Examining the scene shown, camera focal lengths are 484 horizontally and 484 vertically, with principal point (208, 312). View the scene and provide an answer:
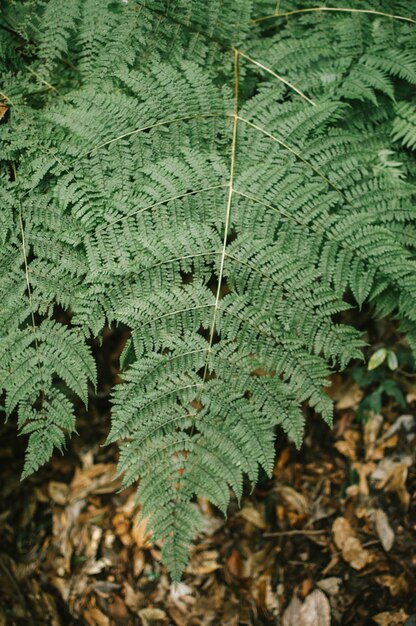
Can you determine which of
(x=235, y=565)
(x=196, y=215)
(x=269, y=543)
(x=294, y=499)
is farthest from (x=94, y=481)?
(x=196, y=215)

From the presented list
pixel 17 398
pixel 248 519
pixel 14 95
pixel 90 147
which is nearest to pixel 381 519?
pixel 248 519

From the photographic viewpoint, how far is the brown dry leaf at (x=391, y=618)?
2.34 meters

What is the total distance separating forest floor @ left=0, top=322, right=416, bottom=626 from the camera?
102 inches

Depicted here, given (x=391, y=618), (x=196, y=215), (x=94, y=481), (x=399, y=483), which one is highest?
(x=196, y=215)

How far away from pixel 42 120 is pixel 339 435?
2422 mm

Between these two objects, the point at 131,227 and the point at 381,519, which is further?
the point at 381,519

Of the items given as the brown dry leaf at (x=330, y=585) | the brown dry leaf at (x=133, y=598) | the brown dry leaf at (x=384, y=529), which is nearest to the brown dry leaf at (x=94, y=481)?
the brown dry leaf at (x=133, y=598)

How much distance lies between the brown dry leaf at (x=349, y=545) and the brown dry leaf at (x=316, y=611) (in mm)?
239

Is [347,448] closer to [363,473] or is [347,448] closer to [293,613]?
[363,473]

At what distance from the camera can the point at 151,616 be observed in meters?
2.90

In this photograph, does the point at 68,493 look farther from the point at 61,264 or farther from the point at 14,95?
the point at 14,95

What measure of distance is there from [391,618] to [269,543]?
76cm

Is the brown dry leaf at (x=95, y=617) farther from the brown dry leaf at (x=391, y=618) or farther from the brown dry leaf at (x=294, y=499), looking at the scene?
the brown dry leaf at (x=391, y=618)

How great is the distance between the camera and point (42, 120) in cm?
205
